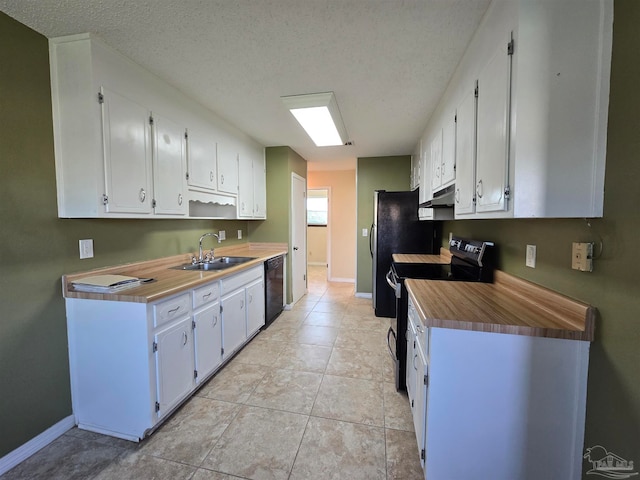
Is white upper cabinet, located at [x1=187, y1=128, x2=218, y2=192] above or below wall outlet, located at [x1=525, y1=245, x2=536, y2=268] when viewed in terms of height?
above

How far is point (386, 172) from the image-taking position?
4598 mm

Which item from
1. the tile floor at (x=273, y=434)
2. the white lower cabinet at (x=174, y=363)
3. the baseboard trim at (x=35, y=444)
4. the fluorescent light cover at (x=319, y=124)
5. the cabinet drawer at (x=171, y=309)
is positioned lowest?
→ the tile floor at (x=273, y=434)

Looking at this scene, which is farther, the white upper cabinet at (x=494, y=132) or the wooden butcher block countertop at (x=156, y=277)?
the wooden butcher block countertop at (x=156, y=277)

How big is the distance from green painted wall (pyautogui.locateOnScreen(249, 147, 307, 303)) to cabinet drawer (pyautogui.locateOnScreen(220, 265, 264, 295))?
0.94 meters

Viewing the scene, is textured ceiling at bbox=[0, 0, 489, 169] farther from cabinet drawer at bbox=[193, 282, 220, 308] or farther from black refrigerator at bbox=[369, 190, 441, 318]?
cabinet drawer at bbox=[193, 282, 220, 308]

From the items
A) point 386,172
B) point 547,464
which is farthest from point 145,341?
point 386,172

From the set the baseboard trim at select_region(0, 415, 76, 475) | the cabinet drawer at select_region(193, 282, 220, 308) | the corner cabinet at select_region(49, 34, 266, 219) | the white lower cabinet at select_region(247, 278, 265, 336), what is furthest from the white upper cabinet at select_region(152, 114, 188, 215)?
the baseboard trim at select_region(0, 415, 76, 475)

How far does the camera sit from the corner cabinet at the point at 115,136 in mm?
1647

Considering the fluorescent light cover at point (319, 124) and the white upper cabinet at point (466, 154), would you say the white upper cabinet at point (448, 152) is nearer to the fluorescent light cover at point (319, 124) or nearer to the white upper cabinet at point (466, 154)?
the white upper cabinet at point (466, 154)

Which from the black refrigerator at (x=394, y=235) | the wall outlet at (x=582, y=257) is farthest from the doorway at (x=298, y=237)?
the wall outlet at (x=582, y=257)

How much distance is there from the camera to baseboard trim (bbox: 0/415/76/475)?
4.88ft

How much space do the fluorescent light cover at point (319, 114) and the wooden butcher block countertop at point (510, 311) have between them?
67.6 inches

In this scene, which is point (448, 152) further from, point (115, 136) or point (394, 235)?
point (115, 136)

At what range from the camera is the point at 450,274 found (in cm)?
236
